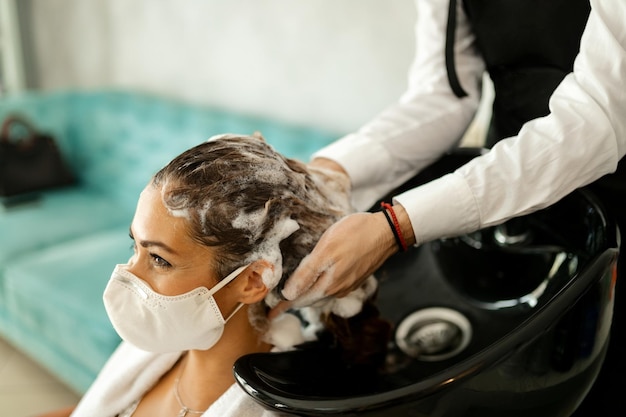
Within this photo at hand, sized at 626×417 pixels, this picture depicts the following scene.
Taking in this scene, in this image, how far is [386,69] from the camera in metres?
2.33

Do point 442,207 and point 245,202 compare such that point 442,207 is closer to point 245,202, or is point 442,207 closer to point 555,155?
point 555,155

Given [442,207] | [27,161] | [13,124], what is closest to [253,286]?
[442,207]

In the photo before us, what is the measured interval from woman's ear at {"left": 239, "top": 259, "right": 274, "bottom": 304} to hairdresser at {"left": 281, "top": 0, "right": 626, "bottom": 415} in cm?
4

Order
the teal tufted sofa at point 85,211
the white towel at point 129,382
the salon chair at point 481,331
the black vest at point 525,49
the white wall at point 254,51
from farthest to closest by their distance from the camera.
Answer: the white wall at point 254,51 → the teal tufted sofa at point 85,211 → the white towel at point 129,382 → the black vest at point 525,49 → the salon chair at point 481,331

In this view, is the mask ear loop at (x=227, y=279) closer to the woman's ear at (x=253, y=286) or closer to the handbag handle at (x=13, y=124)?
the woman's ear at (x=253, y=286)

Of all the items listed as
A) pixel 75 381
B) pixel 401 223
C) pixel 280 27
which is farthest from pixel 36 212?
pixel 401 223

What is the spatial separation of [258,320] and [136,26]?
2593 mm

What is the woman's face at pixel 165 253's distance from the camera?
0.96 metres

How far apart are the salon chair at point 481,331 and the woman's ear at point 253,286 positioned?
85mm

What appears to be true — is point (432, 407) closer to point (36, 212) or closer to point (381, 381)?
point (381, 381)

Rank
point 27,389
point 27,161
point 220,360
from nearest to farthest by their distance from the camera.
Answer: point 220,360
point 27,389
point 27,161

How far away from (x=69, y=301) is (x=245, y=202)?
1431 mm

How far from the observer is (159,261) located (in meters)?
A: 0.99

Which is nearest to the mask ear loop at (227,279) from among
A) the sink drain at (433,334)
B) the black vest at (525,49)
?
the sink drain at (433,334)
